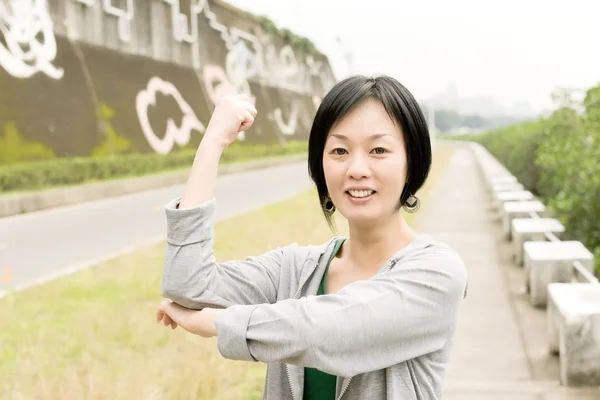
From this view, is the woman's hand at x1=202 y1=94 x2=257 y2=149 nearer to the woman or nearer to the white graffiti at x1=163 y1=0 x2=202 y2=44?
the woman

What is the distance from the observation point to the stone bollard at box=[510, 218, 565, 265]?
24.4ft

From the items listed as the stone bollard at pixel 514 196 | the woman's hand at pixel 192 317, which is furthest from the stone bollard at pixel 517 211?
the woman's hand at pixel 192 317

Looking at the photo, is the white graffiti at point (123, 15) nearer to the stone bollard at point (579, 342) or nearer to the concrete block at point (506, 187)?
the concrete block at point (506, 187)

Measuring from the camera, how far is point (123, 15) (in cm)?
2133

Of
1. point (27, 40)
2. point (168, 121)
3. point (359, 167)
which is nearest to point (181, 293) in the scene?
point (359, 167)

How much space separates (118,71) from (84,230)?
11261 mm

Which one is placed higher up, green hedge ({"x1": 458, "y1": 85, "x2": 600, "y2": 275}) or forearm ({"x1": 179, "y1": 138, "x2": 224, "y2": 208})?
forearm ({"x1": 179, "y1": 138, "x2": 224, "y2": 208})

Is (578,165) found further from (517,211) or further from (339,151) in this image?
(339,151)

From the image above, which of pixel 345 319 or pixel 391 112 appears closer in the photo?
pixel 345 319

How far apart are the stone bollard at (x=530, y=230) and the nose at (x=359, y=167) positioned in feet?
20.1

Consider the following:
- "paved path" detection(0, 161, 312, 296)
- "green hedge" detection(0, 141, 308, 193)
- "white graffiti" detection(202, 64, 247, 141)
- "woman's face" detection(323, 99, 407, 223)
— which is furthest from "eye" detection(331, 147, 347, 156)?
"white graffiti" detection(202, 64, 247, 141)

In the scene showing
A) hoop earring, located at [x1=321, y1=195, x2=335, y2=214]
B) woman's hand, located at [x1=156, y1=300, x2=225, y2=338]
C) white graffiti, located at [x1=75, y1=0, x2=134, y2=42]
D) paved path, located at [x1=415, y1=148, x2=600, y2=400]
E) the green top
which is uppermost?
white graffiti, located at [x1=75, y1=0, x2=134, y2=42]

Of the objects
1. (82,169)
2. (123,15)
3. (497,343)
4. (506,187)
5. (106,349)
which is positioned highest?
Result: (123,15)

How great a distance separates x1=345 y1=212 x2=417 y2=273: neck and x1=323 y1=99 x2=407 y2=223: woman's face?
5cm
